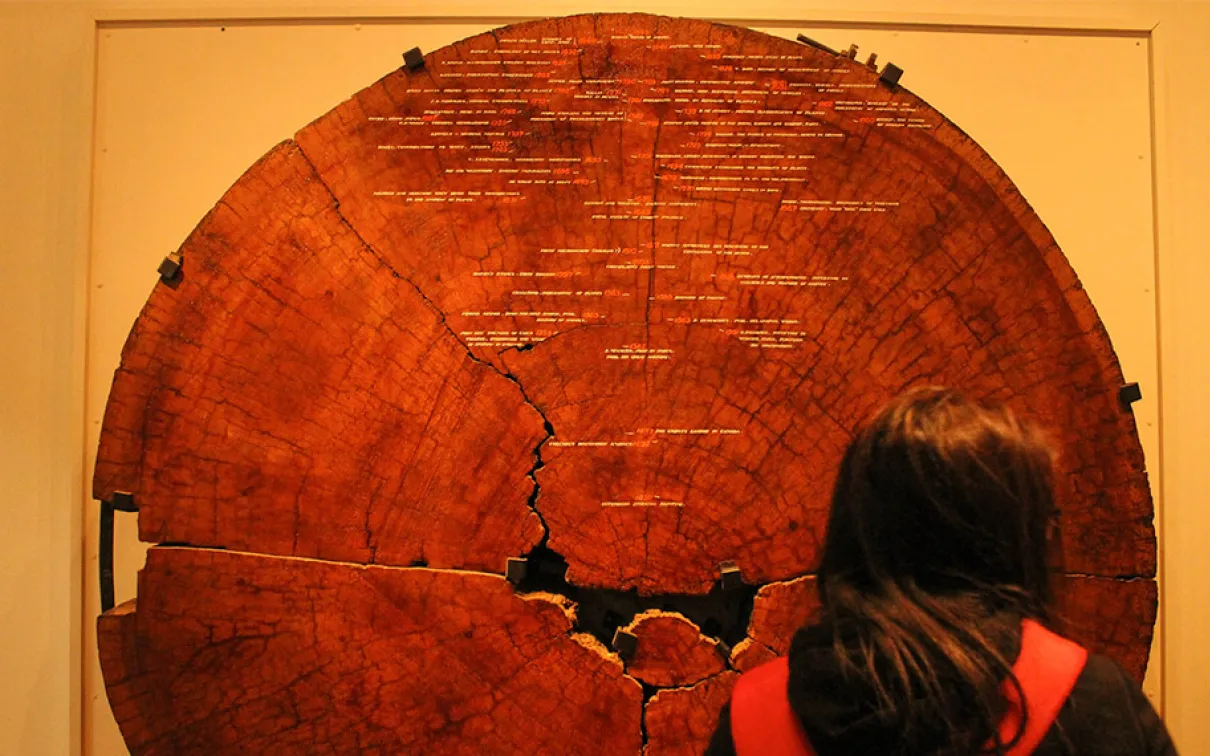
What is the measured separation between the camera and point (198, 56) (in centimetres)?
205

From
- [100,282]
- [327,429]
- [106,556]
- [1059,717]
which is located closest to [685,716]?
[1059,717]

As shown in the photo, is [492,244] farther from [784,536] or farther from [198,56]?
[198,56]

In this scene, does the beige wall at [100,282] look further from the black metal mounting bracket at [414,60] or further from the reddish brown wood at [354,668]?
the reddish brown wood at [354,668]

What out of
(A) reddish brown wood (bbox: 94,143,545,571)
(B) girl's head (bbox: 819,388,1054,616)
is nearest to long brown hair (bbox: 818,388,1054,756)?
(B) girl's head (bbox: 819,388,1054,616)

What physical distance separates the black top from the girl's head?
118 millimetres

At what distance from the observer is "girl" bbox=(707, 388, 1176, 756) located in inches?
41.0

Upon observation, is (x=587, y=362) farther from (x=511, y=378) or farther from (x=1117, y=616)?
(x=1117, y=616)

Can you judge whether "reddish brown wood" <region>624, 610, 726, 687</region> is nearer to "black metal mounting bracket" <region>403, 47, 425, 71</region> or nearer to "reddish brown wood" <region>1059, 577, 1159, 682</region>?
"reddish brown wood" <region>1059, 577, 1159, 682</region>

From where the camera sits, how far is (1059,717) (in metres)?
1.04

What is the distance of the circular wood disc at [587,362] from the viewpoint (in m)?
1.66

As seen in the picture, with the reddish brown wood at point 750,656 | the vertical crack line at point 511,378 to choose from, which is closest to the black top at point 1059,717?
the reddish brown wood at point 750,656

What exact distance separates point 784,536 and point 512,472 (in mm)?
532

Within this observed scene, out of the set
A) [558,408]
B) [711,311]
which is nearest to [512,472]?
[558,408]

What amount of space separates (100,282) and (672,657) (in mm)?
1567
